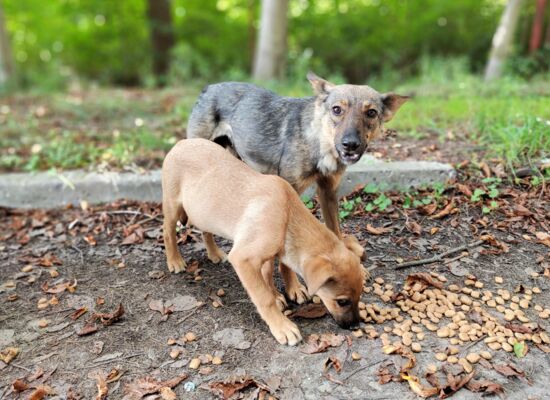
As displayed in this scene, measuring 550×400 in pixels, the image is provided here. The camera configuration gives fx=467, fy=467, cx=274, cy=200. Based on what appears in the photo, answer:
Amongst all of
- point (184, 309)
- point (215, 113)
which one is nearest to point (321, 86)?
point (215, 113)

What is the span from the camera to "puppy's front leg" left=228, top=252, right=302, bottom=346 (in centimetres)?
348

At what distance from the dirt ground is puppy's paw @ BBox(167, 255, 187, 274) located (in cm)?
8

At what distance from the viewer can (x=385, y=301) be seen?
13.2 ft

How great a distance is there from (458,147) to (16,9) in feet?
59.3

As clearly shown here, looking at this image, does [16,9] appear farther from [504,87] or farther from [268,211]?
[268,211]

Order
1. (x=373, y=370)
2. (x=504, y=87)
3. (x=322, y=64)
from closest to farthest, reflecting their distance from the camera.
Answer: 1. (x=373, y=370)
2. (x=504, y=87)
3. (x=322, y=64)

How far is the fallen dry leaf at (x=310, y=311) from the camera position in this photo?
12.8ft

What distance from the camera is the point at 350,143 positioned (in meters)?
3.82

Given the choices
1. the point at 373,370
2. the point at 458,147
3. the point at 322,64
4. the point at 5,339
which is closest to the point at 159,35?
the point at 322,64

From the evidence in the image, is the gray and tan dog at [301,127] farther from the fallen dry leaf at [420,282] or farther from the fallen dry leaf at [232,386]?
the fallen dry leaf at [232,386]

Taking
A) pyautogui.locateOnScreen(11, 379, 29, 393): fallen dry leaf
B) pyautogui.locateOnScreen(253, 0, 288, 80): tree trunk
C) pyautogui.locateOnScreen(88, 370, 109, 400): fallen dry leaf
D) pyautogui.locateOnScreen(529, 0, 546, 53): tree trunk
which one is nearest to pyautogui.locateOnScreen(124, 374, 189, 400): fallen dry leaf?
pyautogui.locateOnScreen(88, 370, 109, 400): fallen dry leaf

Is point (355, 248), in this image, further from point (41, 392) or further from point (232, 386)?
point (41, 392)

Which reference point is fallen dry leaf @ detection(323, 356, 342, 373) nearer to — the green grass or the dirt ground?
the dirt ground

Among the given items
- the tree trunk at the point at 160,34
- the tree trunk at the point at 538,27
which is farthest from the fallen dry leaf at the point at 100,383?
the tree trunk at the point at 538,27
